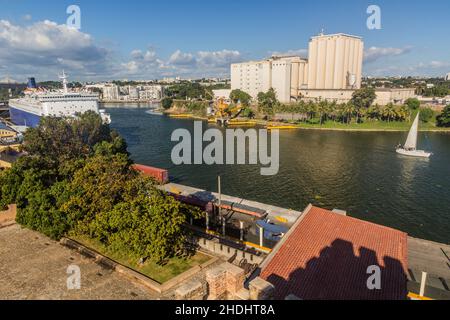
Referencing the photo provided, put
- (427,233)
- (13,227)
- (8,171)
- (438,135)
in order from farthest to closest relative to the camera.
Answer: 1. (438,135)
2. (427,233)
3. (8,171)
4. (13,227)

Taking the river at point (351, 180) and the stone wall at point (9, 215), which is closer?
the stone wall at point (9, 215)

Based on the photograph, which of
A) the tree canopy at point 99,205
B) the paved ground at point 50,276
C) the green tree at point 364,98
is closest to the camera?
the paved ground at point 50,276

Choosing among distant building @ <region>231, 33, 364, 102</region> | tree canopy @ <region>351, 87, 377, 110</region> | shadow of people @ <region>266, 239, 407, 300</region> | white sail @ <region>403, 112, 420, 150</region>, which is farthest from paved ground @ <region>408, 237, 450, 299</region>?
distant building @ <region>231, 33, 364, 102</region>

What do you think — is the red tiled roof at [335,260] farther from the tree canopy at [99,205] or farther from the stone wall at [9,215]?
the stone wall at [9,215]

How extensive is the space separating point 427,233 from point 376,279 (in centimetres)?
2703

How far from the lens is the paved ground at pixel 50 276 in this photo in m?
23.3

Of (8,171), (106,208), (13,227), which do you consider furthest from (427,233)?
(8,171)

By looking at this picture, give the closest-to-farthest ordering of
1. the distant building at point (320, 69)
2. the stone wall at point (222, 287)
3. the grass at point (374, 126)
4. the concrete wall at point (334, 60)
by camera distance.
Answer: the stone wall at point (222, 287)
the grass at point (374, 126)
the concrete wall at point (334, 60)
the distant building at point (320, 69)

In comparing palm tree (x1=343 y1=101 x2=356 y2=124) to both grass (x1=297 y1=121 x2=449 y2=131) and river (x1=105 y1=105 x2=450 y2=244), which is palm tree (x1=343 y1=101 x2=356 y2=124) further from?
river (x1=105 y1=105 x2=450 y2=244)

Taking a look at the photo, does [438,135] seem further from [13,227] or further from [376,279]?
[13,227]

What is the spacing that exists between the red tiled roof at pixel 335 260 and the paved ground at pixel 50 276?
999 cm

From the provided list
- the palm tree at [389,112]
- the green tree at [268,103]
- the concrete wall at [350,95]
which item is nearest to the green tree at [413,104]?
the concrete wall at [350,95]

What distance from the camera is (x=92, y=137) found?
56.8 meters

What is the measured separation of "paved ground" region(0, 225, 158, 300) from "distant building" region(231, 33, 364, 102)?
172884 millimetres
